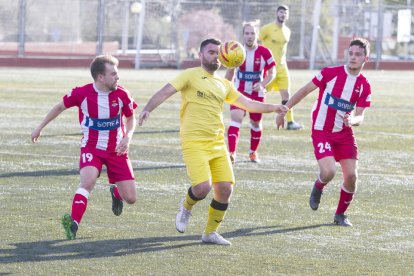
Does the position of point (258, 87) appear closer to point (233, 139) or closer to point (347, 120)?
point (233, 139)

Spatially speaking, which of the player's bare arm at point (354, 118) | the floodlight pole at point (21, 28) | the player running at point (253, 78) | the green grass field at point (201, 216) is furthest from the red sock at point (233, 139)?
the floodlight pole at point (21, 28)

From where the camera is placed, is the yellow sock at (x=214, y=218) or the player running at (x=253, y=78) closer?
the yellow sock at (x=214, y=218)

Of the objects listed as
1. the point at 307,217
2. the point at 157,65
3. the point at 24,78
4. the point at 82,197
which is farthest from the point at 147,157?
the point at 157,65

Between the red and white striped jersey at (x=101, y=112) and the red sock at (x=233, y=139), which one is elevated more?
the red and white striped jersey at (x=101, y=112)

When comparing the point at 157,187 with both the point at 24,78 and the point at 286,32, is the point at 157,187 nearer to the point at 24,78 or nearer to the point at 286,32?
the point at 286,32

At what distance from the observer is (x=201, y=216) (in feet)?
31.8

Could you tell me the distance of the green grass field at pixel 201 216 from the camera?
7684mm

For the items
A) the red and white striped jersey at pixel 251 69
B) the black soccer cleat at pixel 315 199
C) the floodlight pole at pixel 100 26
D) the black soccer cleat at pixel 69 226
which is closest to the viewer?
the black soccer cleat at pixel 69 226

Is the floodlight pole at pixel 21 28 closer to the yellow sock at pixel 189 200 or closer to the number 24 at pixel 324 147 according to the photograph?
the number 24 at pixel 324 147

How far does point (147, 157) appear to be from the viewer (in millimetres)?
14016

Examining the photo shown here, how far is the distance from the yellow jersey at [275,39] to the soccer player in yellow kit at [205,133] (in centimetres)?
1054

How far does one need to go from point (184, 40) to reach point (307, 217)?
33.3 m

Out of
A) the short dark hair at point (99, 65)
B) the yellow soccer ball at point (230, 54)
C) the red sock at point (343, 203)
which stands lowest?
the red sock at point (343, 203)

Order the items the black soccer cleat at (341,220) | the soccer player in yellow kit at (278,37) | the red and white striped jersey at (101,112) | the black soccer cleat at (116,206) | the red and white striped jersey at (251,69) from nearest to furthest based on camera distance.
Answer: the red and white striped jersey at (101,112) < the black soccer cleat at (116,206) < the black soccer cleat at (341,220) < the red and white striped jersey at (251,69) < the soccer player in yellow kit at (278,37)
